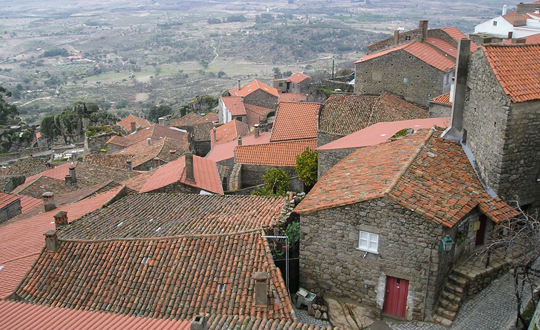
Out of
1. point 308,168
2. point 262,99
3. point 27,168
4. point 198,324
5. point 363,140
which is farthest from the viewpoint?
point 262,99

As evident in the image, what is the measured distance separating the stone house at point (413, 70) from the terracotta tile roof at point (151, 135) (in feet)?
59.5

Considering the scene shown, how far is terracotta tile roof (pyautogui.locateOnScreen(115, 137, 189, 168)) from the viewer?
32603mm

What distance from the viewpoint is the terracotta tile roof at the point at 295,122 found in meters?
26.2

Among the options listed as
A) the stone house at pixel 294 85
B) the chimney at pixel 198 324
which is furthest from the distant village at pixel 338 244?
the stone house at pixel 294 85

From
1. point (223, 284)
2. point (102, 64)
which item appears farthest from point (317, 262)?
point (102, 64)

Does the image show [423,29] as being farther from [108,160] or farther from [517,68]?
[108,160]

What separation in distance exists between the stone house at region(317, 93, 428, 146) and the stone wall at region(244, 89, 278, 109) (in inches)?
1050

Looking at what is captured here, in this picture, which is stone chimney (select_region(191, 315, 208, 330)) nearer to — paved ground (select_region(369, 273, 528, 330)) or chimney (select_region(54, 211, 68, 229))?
paved ground (select_region(369, 273, 528, 330))

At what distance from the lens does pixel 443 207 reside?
1040 centimetres

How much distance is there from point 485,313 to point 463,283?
75cm

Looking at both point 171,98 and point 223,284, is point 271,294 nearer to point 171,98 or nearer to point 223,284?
point 223,284

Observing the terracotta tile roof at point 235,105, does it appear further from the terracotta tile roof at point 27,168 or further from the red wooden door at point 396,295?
the red wooden door at point 396,295

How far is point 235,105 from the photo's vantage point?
49250mm

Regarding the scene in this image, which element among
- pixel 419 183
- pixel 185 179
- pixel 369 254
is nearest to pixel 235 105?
pixel 185 179
